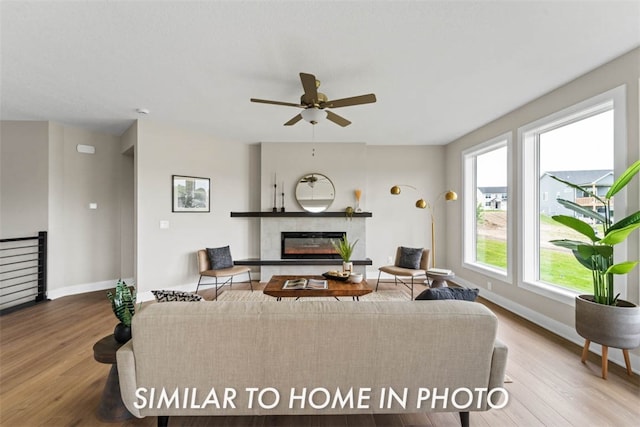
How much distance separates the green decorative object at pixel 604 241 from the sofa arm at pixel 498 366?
1.28m

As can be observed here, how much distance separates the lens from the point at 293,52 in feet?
7.50

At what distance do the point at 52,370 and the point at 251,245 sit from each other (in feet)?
10.5

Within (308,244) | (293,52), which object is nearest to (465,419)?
(293,52)

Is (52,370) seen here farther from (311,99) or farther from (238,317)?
(311,99)

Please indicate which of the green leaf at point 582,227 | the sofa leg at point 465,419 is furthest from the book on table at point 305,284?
the green leaf at point 582,227

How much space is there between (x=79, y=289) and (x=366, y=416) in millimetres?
4928

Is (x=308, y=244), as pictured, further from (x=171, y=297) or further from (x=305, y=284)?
(x=171, y=297)

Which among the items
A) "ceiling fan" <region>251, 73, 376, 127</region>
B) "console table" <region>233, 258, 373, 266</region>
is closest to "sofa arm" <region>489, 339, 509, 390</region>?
"ceiling fan" <region>251, 73, 376, 127</region>

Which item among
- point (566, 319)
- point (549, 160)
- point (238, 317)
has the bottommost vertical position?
point (566, 319)

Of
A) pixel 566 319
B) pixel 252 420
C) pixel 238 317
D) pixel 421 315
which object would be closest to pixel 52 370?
pixel 252 420

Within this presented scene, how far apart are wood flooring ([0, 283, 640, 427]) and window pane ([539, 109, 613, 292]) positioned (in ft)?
2.34

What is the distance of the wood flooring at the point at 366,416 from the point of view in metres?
1.72

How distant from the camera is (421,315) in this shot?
4.82 feet

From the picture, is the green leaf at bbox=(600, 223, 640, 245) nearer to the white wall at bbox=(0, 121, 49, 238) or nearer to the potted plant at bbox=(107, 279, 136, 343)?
the potted plant at bbox=(107, 279, 136, 343)
